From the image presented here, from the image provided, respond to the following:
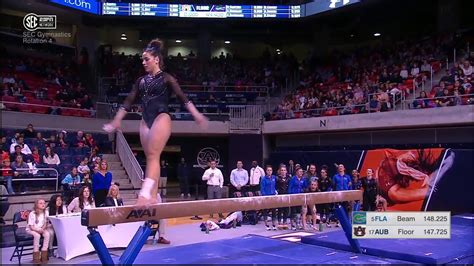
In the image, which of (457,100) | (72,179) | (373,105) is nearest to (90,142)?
(72,179)

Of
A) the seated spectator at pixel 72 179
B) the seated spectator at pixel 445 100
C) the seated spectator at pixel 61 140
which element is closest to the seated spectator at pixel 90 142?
the seated spectator at pixel 61 140

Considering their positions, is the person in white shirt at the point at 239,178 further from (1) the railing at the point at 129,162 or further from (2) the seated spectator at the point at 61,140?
(2) the seated spectator at the point at 61,140

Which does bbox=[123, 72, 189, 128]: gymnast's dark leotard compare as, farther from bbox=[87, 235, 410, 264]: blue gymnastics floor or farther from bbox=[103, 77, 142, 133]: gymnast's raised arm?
bbox=[87, 235, 410, 264]: blue gymnastics floor

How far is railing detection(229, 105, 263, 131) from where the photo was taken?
57.4 feet

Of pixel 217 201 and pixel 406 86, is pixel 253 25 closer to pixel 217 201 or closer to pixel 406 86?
pixel 406 86

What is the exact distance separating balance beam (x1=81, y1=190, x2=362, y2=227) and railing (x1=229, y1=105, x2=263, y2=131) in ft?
35.7

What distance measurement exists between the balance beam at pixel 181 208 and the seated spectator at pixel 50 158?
26.5ft

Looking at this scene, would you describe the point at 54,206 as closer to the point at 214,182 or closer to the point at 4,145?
the point at 214,182

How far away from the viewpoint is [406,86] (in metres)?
14.8

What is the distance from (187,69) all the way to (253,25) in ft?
14.9

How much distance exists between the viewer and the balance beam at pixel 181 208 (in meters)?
4.13

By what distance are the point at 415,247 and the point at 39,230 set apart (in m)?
5.66

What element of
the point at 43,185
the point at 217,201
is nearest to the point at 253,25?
the point at 43,185
